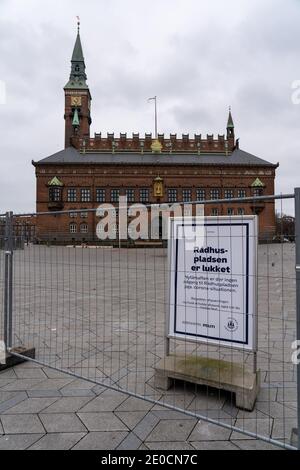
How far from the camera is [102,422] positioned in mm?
2869

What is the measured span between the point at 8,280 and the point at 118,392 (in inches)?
77.5

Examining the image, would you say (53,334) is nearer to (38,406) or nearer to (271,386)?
(38,406)

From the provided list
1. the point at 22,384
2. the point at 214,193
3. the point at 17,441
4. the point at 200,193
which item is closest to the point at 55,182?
the point at 200,193

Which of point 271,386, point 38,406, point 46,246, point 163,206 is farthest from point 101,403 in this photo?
point 46,246

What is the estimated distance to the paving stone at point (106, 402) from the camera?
312cm

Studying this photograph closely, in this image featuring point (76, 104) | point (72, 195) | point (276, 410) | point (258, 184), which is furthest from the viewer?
point (76, 104)

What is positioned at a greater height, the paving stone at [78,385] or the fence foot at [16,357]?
the fence foot at [16,357]

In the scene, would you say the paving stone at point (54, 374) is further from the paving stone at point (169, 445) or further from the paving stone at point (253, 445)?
the paving stone at point (253, 445)

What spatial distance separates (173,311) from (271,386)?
1.31m

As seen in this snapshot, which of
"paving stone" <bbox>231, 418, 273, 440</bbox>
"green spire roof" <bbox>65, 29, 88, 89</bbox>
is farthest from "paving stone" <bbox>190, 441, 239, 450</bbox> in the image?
"green spire roof" <bbox>65, 29, 88, 89</bbox>

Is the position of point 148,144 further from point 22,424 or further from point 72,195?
point 22,424

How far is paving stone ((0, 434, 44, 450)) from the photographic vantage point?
2.53 metres

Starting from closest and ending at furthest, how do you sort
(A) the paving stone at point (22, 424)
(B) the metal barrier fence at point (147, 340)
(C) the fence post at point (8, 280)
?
(A) the paving stone at point (22, 424) → (B) the metal barrier fence at point (147, 340) → (C) the fence post at point (8, 280)

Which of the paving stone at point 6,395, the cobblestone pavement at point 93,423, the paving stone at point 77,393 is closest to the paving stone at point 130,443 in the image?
the cobblestone pavement at point 93,423
